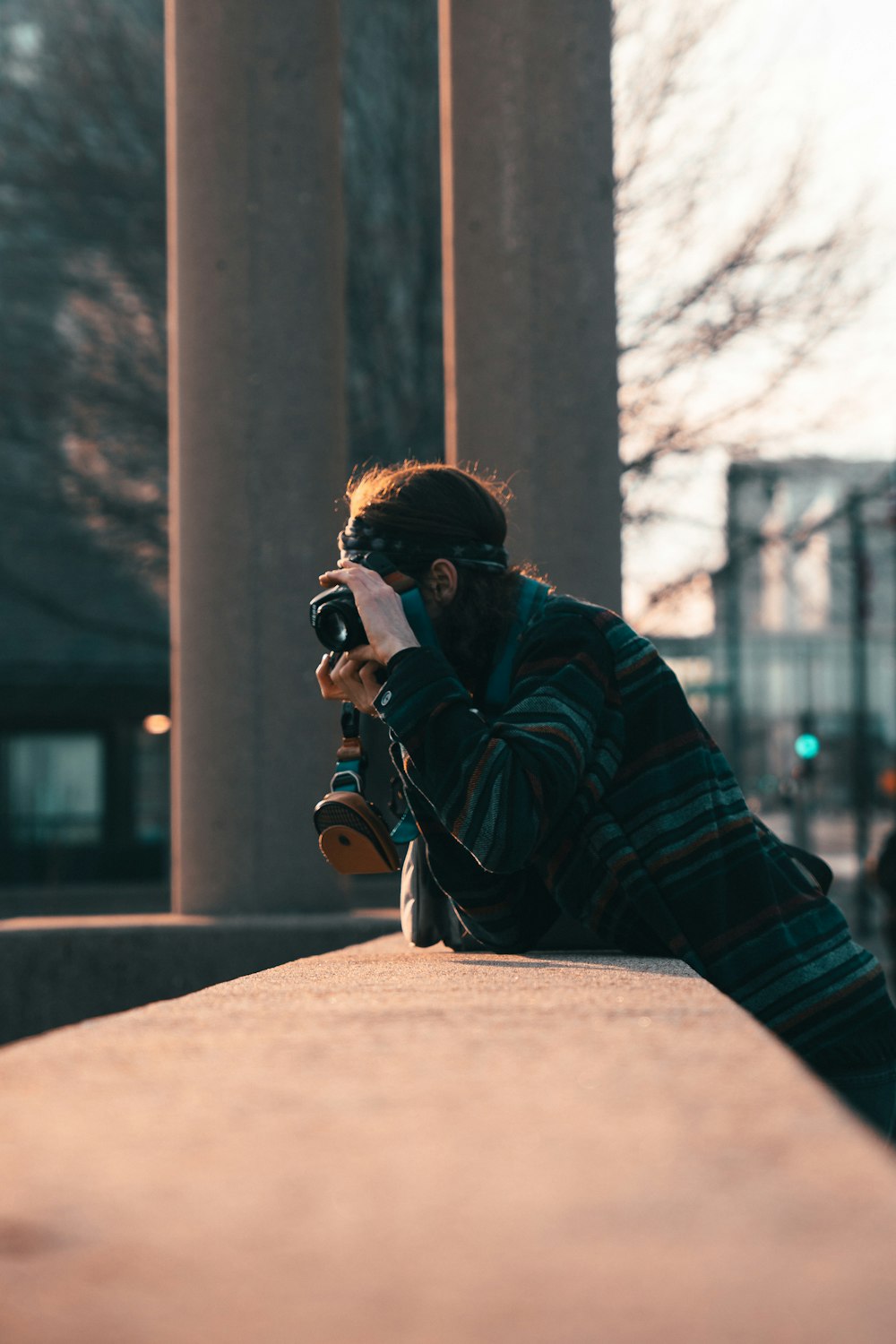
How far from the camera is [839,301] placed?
14305mm

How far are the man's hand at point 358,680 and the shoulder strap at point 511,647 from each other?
0.20m

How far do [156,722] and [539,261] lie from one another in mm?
16547

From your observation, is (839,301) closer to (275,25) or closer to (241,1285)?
(275,25)

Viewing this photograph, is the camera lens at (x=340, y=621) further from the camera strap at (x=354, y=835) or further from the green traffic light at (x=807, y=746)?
the green traffic light at (x=807, y=746)

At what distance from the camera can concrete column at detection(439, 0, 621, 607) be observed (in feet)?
21.2

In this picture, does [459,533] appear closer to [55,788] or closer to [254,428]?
[254,428]

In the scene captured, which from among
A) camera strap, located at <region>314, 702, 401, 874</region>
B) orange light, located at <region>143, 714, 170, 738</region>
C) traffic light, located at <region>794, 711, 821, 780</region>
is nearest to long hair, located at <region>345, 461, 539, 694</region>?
camera strap, located at <region>314, 702, 401, 874</region>

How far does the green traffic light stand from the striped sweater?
19.6 m

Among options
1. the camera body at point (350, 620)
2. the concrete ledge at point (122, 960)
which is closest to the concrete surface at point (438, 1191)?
the camera body at point (350, 620)

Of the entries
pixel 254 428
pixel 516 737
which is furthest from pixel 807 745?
pixel 516 737

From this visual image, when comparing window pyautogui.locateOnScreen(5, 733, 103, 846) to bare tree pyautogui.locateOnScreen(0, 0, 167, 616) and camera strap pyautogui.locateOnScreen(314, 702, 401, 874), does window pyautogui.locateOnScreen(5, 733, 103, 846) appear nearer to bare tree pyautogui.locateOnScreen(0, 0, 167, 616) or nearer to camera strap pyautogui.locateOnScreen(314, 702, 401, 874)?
bare tree pyautogui.locateOnScreen(0, 0, 167, 616)

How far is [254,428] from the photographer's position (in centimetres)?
691

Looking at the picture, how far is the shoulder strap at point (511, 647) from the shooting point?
2.86 metres

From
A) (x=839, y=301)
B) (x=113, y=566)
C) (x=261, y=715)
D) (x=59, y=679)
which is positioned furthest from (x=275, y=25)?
(x=59, y=679)
